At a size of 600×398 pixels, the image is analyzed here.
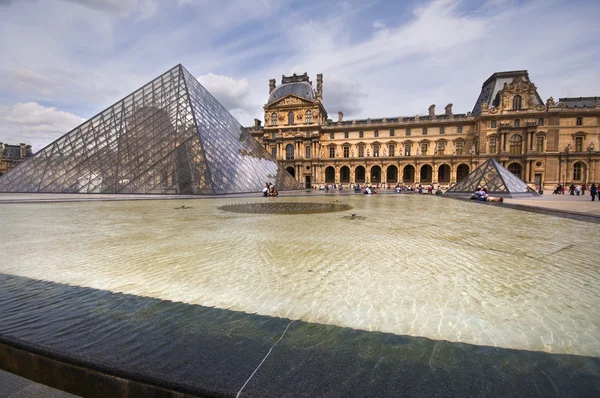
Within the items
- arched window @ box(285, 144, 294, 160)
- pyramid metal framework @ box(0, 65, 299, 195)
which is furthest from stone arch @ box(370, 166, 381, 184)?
pyramid metal framework @ box(0, 65, 299, 195)

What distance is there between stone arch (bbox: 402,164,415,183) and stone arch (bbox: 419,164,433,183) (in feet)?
4.11

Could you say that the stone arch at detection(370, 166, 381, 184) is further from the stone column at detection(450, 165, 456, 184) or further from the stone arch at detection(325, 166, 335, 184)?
the stone column at detection(450, 165, 456, 184)

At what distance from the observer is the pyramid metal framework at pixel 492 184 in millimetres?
18703

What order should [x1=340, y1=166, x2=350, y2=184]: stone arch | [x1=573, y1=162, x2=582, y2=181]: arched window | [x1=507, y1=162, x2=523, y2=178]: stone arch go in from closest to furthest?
[x1=573, y1=162, x2=582, y2=181]: arched window, [x1=507, y1=162, x2=523, y2=178]: stone arch, [x1=340, y1=166, x2=350, y2=184]: stone arch

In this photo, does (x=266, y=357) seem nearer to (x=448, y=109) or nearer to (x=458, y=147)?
(x=458, y=147)

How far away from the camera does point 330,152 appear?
4466 centimetres

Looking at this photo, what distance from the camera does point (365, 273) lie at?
3.14 m

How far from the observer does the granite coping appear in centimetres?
135

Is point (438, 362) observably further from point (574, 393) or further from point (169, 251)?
point (169, 251)

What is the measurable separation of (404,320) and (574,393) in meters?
0.93

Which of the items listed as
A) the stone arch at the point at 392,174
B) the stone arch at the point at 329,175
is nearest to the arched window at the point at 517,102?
the stone arch at the point at 392,174

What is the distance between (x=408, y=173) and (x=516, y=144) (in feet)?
45.7

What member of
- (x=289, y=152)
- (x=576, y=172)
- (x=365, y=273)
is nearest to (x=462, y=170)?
(x=576, y=172)

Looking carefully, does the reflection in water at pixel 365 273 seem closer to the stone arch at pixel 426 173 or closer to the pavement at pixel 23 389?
the pavement at pixel 23 389
